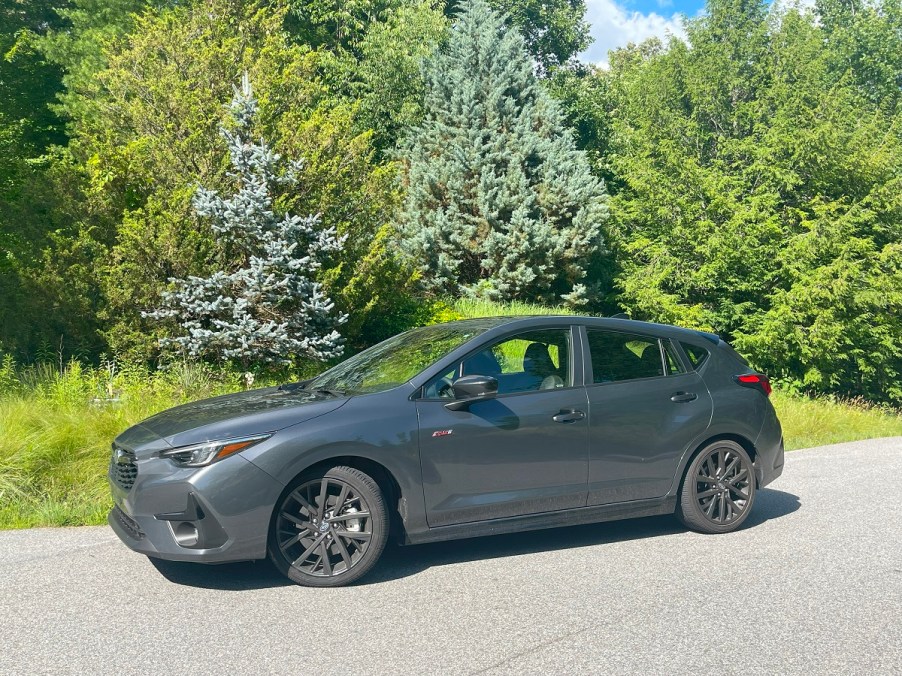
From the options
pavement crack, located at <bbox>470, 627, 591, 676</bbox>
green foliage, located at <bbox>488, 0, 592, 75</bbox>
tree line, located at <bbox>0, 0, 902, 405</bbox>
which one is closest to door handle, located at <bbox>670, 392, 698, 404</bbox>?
pavement crack, located at <bbox>470, 627, 591, 676</bbox>

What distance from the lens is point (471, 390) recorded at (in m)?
5.70

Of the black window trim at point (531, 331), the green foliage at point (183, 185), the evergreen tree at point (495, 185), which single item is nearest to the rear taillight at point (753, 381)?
the black window trim at point (531, 331)

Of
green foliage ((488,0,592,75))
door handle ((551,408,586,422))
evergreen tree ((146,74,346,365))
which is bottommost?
door handle ((551,408,586,422))

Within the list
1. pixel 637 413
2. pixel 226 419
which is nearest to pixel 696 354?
pixel 637 413

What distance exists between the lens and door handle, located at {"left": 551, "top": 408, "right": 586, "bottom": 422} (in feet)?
20.0

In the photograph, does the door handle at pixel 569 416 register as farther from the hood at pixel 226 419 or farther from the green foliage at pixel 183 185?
the green foliage at pixel 183 185

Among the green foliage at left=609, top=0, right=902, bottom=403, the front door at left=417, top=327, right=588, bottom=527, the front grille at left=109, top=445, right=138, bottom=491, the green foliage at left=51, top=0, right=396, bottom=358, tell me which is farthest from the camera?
the green foliage at left=609, top=0, right=902, bottom=403

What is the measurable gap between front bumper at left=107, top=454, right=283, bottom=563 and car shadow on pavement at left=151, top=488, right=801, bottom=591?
340mm

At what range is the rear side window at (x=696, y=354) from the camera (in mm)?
6971

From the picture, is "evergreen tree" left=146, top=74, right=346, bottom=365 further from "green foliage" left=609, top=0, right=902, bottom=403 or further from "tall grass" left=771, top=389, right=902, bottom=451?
"green foliage" left=609, top=0, right=902, bottom=403

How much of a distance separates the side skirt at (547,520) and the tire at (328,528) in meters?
0.34

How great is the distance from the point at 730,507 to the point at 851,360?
23195 millimetres

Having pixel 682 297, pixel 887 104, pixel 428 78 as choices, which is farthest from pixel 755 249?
pixel 887 104

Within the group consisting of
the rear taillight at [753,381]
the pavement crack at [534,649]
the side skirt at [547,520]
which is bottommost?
the pavement crack at [534,649]
